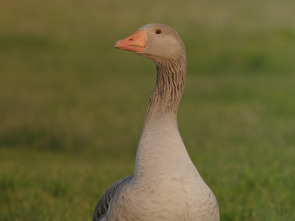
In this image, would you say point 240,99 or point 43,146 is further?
point 240,99

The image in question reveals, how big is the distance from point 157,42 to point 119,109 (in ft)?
27.1

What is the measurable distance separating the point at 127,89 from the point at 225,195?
28.2 ft

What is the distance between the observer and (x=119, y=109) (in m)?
12.6

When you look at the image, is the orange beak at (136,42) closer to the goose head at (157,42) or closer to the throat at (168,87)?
the goose head at (157,42)

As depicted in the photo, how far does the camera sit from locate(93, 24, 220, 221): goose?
4016 millimetres

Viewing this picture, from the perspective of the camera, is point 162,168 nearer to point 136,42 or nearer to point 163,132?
point 163,132

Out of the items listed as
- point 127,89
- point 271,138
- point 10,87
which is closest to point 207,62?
point 127,89

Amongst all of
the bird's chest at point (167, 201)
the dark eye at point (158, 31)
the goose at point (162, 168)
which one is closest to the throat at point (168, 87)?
the goose at point (162, 168)

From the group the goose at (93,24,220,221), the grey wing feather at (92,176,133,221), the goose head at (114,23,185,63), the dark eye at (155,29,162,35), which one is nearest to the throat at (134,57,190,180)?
the goose at (93,24,220,221)

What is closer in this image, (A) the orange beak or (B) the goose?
(B) the goose

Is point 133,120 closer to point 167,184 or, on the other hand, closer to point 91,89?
point 91,89

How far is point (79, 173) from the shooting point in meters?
7.86

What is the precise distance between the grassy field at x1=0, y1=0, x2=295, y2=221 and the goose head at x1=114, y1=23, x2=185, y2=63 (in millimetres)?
2619

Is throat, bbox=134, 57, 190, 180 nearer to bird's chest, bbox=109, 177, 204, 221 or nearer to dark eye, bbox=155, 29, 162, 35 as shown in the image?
bird's chest, bbox=109, 177, 204, 221
